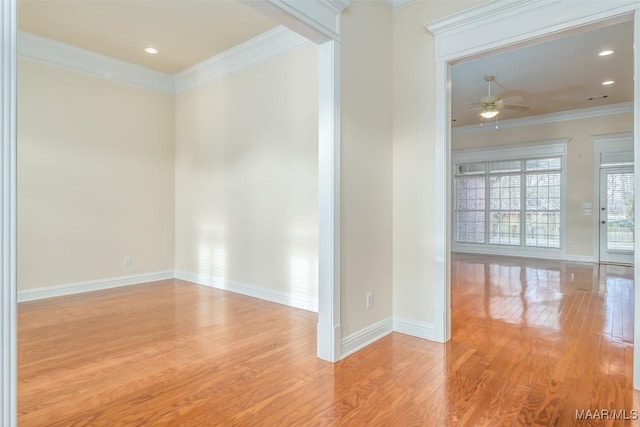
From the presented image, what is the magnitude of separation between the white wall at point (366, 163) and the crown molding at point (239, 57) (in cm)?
127

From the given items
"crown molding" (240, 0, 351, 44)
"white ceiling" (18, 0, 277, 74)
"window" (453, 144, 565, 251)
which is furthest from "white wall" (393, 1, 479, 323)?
"window" (453, 144, 565, 251)

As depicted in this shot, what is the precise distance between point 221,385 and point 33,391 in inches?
46.3

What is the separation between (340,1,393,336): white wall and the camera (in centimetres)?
286

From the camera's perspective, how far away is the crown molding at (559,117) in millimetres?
7207

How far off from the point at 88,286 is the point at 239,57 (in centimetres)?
372

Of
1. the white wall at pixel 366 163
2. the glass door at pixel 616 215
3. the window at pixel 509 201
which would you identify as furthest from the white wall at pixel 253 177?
the glass door at pixel 616 215

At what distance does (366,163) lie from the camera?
3053 mm

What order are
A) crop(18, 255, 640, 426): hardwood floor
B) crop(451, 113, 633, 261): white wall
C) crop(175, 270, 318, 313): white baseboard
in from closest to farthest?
crop(18, 255, 640, 426): hardwood floor < crop(175, 270, 318, 313): white baseboard < crop(451, 113, 633, 261): white wall

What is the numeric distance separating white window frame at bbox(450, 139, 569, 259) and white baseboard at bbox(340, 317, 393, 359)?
528 cm

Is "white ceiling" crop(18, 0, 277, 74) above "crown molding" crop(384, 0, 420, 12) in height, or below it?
above

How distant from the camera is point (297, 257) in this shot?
427 centimetres

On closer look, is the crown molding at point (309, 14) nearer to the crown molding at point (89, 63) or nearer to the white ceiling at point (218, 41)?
the white ceiling at point (218, 41)
